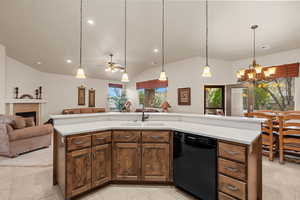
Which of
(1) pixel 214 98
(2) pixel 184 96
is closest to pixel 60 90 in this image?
(2) pixel 184 96

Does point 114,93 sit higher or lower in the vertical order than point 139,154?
higher

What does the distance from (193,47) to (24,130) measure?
522 cm

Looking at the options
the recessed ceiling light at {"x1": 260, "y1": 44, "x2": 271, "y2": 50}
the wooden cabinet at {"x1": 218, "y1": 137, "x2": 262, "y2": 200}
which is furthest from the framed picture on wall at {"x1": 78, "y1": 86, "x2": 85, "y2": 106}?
the recessed ceiling light at {"x1": 260, "y1": 44, "x2": 271, "y2": 50}

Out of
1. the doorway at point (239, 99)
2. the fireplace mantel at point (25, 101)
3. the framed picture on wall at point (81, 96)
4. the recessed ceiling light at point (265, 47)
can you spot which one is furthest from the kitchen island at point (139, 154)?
the framed picture on wall at point (81, 96)

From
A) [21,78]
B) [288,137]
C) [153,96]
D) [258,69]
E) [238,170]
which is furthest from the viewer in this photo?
[153,96]

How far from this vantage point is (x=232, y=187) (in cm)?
153

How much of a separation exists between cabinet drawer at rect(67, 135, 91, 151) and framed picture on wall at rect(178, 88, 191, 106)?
426cm

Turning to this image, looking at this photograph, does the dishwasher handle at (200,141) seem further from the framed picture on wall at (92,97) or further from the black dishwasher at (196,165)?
the framed picture on wall at (92,97)

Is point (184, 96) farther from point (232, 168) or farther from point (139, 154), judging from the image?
point (232, 168)

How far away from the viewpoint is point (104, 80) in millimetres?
8438

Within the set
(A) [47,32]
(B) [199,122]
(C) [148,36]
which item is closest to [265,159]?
(B) [199,122]

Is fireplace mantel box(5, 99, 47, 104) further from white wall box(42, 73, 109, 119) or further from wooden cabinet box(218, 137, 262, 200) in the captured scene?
wooden cabinet box(218, 137, 262, 200)

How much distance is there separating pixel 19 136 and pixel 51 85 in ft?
13.5

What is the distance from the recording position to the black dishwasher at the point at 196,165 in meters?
1.68
